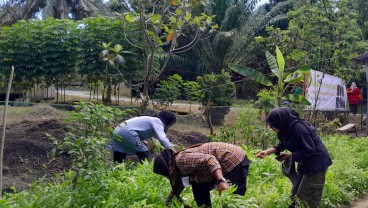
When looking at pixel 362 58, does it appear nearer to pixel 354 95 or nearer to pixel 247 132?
pixel 354 95

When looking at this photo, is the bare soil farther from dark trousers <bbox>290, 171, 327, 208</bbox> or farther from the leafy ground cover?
dark trousers <bbox>290, 171, 327, 208</bbox>

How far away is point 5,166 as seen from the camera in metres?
8.85

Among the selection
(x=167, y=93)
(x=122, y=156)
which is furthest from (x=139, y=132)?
(x=167, y=93)

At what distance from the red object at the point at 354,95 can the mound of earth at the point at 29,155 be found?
10.5 meters

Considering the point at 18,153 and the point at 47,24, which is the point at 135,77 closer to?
the point at 47,24

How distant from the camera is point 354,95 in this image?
68.3 feet

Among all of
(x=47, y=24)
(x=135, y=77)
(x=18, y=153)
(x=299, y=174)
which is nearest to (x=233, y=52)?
(x=135, y=77)

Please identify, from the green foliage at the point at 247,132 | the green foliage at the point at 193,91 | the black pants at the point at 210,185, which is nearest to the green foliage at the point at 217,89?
the green foliage at the point at 193,91

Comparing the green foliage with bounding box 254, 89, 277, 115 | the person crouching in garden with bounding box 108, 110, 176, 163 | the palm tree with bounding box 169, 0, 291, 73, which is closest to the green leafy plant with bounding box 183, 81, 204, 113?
the green foliage with bounding box 254, 89, 277, 115

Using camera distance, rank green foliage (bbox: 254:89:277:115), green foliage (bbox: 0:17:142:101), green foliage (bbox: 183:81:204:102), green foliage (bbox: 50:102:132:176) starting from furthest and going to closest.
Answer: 1. green foliage (bbox: 0:17:142:101)
2. green foliage (bbox: 183:81:204:102)
3. green foliage (bbox: 254:89:277:115)
4. green foliage (bbox: 50:102:132:176)

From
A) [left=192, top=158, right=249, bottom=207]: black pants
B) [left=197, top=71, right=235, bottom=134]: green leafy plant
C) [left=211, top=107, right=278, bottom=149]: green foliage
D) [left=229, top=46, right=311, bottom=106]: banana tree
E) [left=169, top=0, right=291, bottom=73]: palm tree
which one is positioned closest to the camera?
[left=192, top=158, right=249, bottom=207]: black pants

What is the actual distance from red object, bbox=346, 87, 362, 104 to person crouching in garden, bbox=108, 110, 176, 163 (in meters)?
14.2

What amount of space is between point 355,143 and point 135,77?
26.9 feet

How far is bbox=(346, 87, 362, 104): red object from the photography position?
20641 millimetres
